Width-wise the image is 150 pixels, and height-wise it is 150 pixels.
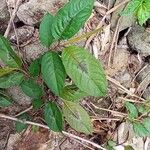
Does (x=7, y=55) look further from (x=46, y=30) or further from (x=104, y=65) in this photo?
(x=104, y=65)

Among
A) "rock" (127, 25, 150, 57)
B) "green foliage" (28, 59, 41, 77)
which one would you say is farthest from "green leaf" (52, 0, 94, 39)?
"rock" (127, 25, 150, 57)

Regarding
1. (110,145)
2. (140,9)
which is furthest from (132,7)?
(110,145)

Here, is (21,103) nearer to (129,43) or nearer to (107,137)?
(107,137)

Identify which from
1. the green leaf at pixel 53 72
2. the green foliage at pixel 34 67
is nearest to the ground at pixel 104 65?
the green foliage at pixel 34 67

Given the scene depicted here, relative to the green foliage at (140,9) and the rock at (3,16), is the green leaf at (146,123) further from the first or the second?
the rock at (3,16)

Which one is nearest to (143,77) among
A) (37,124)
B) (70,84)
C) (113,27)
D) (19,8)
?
(113,27)

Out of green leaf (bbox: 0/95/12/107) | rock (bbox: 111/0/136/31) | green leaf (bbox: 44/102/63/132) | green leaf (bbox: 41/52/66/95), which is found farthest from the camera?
rock (bbox: 111/0/136/31)

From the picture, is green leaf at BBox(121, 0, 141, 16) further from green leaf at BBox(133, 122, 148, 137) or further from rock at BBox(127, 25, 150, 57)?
green leaf at BBox(133, 122, 148, 137)

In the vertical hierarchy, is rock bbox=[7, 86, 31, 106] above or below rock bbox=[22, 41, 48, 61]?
below
